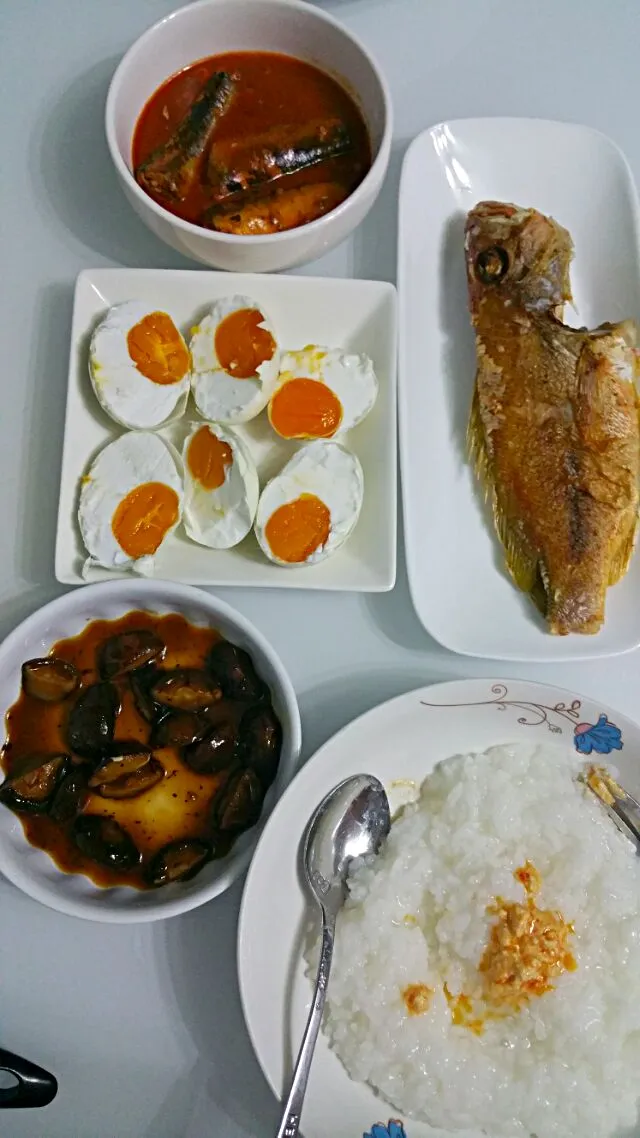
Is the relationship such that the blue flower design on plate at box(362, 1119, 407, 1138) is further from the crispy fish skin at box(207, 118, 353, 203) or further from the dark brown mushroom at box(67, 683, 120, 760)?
the crispy fish skin at box(207, 118, 353, 203)

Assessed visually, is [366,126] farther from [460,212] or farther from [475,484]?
[475,484]

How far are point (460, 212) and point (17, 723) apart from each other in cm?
119

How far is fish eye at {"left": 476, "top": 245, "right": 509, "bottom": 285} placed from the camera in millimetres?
1434

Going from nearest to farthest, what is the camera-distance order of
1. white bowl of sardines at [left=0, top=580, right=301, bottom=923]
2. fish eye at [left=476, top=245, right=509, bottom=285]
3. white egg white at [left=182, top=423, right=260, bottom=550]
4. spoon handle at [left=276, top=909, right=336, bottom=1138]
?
spoon handle at [left=276, top=909, right=336, bottom=1138], white bowl of sardines at [left=0, top=580, right=301, bottom=923], white egg white at [left=182, top=423, right=260, bottom=550], fish eye at [left=476, top=245, right=509, bottom=285]

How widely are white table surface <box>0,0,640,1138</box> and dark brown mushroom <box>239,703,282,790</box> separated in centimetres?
11

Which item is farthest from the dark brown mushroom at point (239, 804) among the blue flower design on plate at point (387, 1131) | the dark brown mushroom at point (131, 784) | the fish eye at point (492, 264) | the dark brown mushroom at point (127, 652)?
the fish eye at point (492, 264)

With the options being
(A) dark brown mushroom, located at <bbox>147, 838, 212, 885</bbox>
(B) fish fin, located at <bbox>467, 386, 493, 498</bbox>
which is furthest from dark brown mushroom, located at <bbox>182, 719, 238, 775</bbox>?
(B) fish fin, located at <bbox>467, 386, 493, 498</bbox>

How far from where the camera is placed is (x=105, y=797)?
1.25 metres

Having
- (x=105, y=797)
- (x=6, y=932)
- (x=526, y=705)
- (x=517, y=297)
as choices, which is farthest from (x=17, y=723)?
(x=517, y=297)

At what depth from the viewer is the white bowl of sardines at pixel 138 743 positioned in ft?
3.98

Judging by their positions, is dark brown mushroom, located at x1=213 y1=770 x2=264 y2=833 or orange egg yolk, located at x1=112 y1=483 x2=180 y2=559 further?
orange egg yolk, located at x1=112 y1=483 x2=180 y2=559

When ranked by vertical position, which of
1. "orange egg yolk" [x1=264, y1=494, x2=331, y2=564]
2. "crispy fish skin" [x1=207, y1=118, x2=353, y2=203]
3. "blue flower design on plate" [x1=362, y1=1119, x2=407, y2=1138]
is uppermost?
"crispy fish skin" [x1=207, y1=118, x2=353, y2=203]

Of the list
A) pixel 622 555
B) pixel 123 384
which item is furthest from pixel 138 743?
pixel 622 555

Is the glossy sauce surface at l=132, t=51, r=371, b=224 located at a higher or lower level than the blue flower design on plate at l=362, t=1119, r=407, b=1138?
higher
